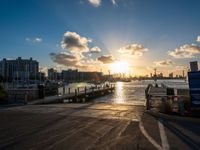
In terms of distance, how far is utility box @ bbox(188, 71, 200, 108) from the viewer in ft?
41.6

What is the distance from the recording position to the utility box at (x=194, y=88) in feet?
41.6

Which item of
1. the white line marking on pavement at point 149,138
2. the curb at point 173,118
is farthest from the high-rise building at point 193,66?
the white line marking on pavement at point 149,138

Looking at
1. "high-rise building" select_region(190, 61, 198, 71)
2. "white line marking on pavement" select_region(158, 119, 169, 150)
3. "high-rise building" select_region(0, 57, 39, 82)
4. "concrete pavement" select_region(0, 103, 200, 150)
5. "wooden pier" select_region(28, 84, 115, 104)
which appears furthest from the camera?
"high-rise building" select_region(0, 57, 39, 82)

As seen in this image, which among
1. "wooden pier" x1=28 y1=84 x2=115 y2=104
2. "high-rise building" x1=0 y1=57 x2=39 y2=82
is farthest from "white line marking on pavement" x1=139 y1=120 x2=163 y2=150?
"high-rise building" x1=0 y1=57 x2=39 y2=82

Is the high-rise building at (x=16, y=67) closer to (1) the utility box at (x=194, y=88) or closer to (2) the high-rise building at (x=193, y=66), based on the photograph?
(2) the high-rise building at (x=193, y=66)

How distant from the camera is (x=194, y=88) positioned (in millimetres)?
12938

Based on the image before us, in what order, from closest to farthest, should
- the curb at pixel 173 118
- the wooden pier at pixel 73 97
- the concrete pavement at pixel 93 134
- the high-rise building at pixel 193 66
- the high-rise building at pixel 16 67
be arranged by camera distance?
the concrete pavement at pixel 93 134 < the curb at pixel 173 118 < the high-rise building at pixel 193 66 < the wooden pier at pixel 73 97 < the high-rise building at pixel 16 67

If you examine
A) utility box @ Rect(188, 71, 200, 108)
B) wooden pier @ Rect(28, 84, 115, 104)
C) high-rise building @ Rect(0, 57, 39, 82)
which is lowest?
wooden pier @ Rect(28, 84, 115, 104)

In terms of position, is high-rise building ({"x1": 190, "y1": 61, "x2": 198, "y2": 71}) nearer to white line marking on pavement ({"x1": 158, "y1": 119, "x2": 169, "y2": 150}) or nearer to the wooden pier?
white line marking on pavement ({"x1": 158, "y1": 119, "x2": 169, "y2": 150})

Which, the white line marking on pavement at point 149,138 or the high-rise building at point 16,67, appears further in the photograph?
the high-rise building at point 16,67

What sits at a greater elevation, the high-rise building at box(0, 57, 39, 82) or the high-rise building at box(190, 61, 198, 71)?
the high-rise building at box(0, 57, 39, 82)

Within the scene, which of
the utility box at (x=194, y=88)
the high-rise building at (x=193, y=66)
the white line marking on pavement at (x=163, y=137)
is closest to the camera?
the white line marking on pavement at (x=163, y=137)

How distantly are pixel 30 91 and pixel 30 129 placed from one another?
18.2 meters

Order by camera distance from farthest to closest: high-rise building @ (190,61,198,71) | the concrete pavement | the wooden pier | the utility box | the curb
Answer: the wooden pier < high-rise building @ (190,61,198,71) < the utility box < the curb < the concrete pavement
